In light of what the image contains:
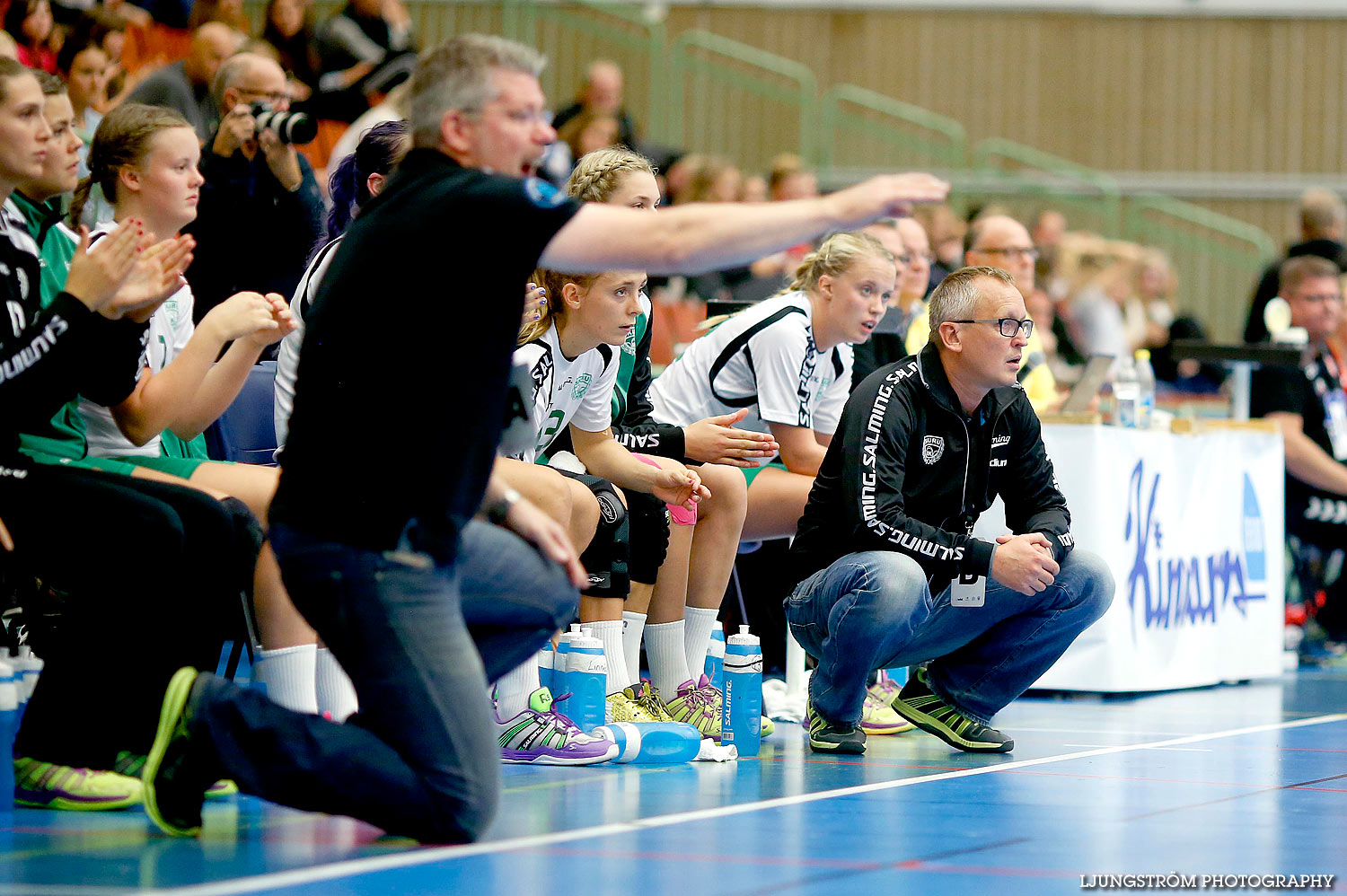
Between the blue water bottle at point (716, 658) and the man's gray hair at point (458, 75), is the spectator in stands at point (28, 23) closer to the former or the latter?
the blue water bottle at point (716, 658)

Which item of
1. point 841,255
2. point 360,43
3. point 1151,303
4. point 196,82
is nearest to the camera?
point 841,255

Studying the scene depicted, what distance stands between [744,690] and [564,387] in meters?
1.00

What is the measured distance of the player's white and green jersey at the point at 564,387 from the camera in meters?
4.53

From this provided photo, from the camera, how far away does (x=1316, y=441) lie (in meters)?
8.51

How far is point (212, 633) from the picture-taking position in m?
3.81

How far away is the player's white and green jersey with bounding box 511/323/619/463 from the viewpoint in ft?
14.9

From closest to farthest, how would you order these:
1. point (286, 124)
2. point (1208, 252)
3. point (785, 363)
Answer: point (785, 363), point (286, 124), point (1208, 252)

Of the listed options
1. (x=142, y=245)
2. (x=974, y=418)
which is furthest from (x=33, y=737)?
(x=974, y=418)

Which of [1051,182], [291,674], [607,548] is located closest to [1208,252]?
[1051,182]

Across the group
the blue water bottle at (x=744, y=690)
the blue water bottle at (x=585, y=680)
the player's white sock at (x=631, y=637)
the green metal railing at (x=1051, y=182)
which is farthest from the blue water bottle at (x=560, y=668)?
the green metal railing at (x=1051, y=182)

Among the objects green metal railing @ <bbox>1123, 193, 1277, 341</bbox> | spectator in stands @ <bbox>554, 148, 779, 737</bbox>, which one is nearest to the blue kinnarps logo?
spectator in stands @ <bbox>554, 148, 779, 737</bbox>

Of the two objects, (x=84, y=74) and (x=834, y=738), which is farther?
(x=84, y=74)

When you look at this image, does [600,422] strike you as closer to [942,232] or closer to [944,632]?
[944,632]

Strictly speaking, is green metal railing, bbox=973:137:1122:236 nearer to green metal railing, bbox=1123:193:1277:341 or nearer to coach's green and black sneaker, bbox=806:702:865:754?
green metal railing, bbox=1123:193:1277:341
